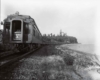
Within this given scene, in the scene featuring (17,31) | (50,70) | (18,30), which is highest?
(18,30)

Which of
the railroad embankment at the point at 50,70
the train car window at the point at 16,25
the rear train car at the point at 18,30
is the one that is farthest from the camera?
the train car window at the point at 16,25

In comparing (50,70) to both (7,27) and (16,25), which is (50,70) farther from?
(7,27)

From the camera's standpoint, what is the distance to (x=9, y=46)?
35.0 ft

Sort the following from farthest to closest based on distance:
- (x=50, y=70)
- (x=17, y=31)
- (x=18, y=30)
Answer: (x=18, y=30), (x=17, y=31), (x=50, y=70)

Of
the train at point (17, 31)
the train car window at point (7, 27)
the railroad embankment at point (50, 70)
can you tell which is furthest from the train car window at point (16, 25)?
the railroad embankment at point (50, 70)

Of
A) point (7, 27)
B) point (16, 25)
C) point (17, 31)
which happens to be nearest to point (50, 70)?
point (17, 31)

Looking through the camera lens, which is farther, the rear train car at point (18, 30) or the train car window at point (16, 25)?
the train car window at point (16, 25)

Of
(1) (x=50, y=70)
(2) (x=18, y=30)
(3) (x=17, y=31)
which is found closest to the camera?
(1) (x=50, y=70)

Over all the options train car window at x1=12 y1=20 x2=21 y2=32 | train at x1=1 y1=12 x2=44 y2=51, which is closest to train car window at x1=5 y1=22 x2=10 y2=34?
train at x1=1 y1=12 x2=44 y2=51

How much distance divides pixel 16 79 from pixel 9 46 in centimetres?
844

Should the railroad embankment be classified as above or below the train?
below

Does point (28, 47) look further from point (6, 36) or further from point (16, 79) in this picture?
point (16, 79)

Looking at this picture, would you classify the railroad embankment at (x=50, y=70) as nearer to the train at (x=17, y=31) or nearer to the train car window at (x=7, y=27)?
the train at (x=17, y=31)

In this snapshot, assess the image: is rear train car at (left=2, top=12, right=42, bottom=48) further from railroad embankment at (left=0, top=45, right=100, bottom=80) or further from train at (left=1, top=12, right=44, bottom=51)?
railroad embankment at (left=0, top=45, right=100, bottom=80)
